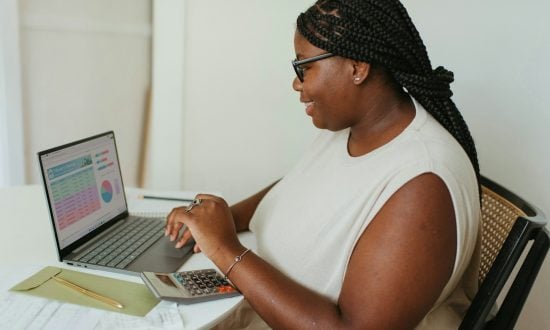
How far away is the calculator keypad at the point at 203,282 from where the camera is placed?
1.01m

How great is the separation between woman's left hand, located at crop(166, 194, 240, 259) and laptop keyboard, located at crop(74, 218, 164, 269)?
3.1 inches

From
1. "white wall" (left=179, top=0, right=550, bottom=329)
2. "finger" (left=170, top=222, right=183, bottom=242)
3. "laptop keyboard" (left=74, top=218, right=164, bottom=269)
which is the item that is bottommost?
"laptop keyboard" (left=74, top=218, right=164, bottom=269)

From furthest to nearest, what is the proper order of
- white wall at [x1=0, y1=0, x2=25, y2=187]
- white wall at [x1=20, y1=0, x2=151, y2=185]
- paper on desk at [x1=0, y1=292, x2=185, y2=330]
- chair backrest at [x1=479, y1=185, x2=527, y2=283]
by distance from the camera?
white wall at [x1=20, y1=0, x2=151, y2=185]
white wall at [x1=0, y1=0, x2=25, y2=187]
chair backrest at [x1=479, y1=185, x2=527, y2=283]
paper on desk at [x1=0, y1=292, x2=185, y2=330]

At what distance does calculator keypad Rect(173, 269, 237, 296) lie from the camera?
1006 mm

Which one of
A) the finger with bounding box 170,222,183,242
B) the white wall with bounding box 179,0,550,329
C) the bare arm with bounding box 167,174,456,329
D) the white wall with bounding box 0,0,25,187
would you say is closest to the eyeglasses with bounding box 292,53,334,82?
the bare arm with bounding box 167,174,456,329

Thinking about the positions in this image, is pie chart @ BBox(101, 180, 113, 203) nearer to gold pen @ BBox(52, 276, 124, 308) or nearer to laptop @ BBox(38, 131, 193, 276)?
laptop @ BBox(38, 131, 193, 276)

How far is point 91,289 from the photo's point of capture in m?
0.98

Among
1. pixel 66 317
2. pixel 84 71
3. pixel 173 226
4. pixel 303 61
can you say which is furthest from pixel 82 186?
pixel 84 71

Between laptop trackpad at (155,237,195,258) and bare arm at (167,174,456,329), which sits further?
laptop trackpad at (155,237,195,258)

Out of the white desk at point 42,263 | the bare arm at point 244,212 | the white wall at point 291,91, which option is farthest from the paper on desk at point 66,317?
the white wall at point 291,91

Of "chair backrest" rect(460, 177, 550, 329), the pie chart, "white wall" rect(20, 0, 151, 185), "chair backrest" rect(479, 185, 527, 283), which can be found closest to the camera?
"chair backrest" rect(460, 177, 550, 329)

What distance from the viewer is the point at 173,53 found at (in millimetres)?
2207

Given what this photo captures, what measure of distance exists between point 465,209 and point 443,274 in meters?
0.13

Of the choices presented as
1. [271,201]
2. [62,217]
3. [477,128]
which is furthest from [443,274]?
[477,128]
